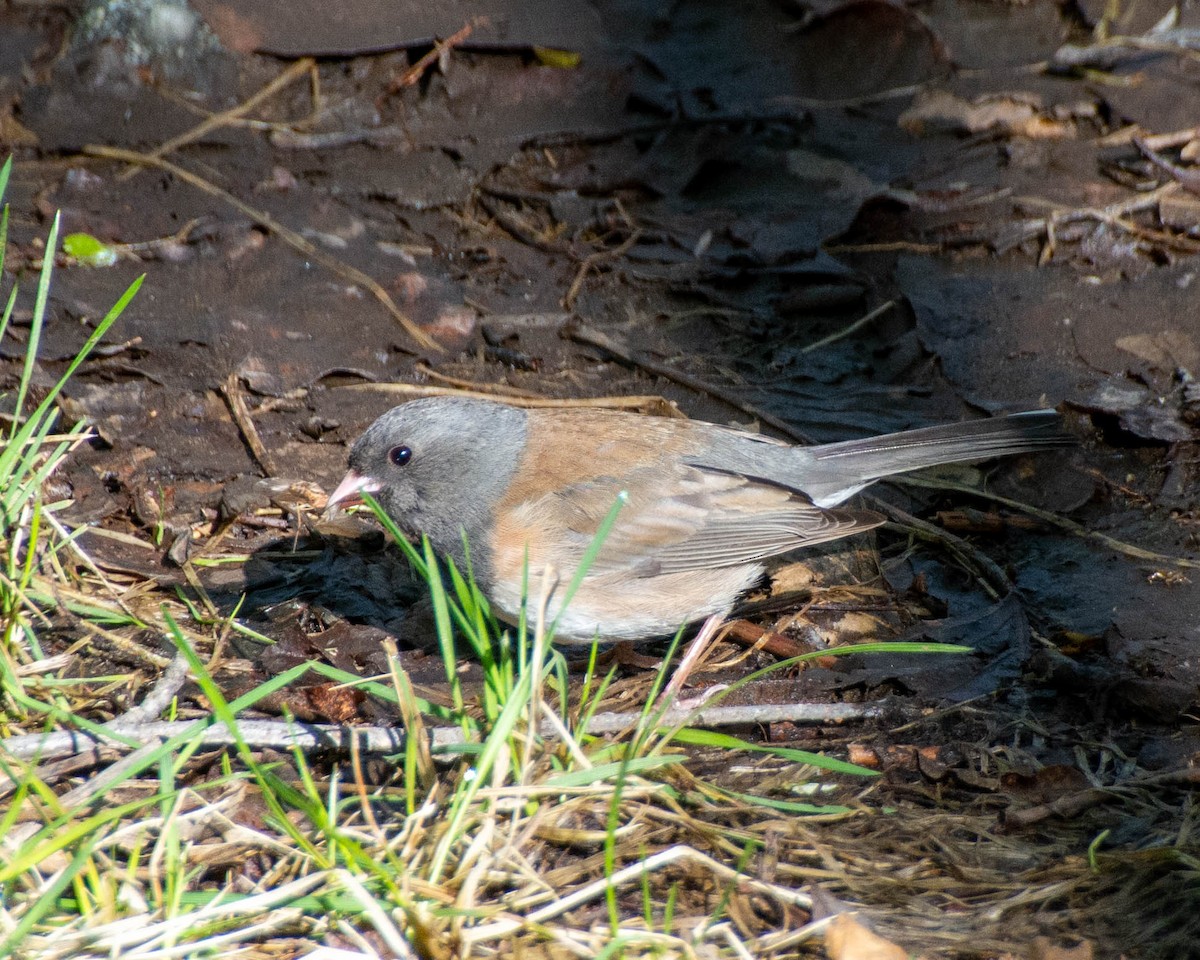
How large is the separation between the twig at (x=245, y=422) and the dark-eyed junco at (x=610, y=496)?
69 centimetres

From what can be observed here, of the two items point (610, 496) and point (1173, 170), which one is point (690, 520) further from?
point (1173, 170)

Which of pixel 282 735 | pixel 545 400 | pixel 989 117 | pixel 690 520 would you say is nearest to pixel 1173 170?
pixel 989 117

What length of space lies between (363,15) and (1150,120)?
390cm

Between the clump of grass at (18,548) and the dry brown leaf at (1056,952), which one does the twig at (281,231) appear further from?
the dry brown leaf at (1056,952)

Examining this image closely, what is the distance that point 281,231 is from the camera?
16.8ft

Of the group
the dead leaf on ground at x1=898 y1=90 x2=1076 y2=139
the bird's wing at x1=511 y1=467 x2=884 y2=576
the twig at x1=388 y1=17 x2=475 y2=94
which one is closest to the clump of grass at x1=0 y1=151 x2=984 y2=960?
the bird's wing at x1=511 y1=467 x2=884 y2=576

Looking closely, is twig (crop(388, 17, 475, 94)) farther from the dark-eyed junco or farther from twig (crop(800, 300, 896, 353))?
the dark-eyed junco

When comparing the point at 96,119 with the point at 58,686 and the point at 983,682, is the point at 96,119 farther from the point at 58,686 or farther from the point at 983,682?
the point at 983,682

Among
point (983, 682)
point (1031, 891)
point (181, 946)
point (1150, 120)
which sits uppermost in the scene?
point (1150, 120)

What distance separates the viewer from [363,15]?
19.9ft

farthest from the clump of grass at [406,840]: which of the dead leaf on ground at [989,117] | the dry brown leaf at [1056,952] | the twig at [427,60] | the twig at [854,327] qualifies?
the dead leaf on ground at [989,117]

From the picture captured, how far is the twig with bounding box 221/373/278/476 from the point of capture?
4188mm

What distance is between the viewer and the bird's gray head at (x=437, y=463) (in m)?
3.55

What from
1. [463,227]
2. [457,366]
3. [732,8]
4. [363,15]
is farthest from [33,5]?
[732,8]
